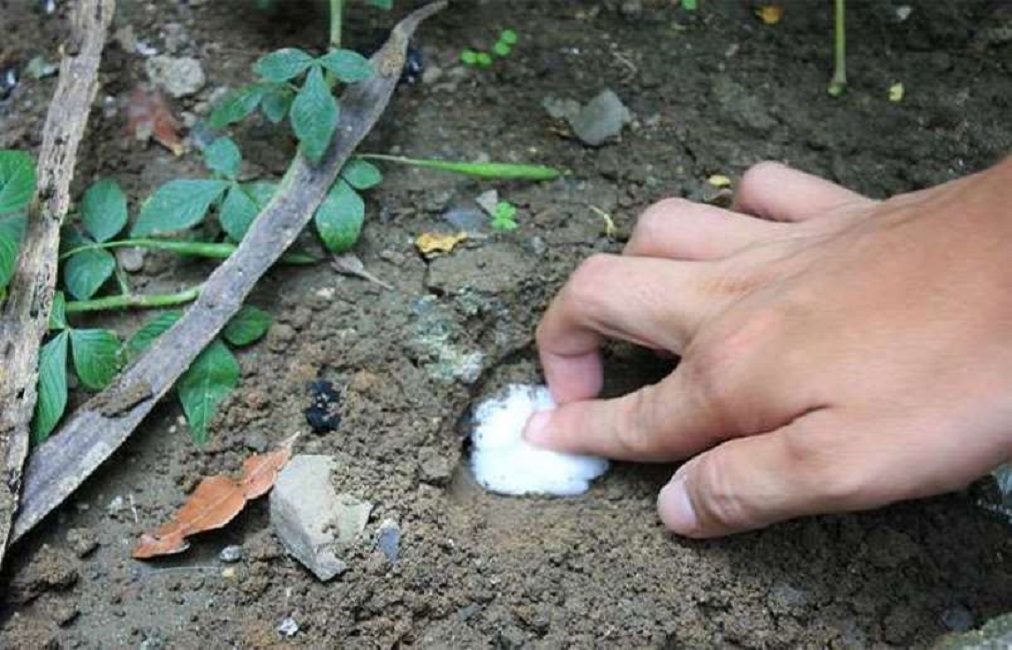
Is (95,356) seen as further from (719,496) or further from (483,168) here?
(719,496)

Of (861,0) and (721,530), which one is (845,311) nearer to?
(721,530)

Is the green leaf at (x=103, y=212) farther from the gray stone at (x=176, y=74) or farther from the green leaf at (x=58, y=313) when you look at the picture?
the gray stone at (x=176, y=74)

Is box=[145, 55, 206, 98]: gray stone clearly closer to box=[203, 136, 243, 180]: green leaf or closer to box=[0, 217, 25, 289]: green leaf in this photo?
box=[203, 136, 243, 180]: green leaf

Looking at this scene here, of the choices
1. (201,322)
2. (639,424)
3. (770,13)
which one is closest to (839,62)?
(770,13)

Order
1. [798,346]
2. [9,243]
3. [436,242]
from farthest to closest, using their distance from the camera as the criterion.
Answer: [436,242]
[9,243]
[798,346]

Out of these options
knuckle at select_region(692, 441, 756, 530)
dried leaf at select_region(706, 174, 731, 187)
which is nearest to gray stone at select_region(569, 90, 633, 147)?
dried leaf at select_region(706, 174, 731, 187)
